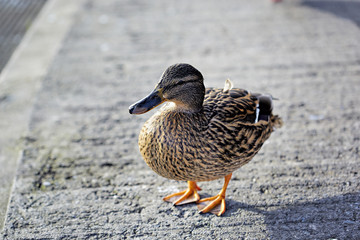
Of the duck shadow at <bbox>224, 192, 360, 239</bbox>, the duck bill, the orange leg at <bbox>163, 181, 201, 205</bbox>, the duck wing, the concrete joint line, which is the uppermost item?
the duck bill

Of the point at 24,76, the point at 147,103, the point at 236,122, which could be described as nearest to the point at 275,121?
the point at 236,122

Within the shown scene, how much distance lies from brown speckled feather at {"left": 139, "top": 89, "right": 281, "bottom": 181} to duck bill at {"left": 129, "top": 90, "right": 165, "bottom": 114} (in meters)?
0.19

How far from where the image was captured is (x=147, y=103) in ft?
8.33

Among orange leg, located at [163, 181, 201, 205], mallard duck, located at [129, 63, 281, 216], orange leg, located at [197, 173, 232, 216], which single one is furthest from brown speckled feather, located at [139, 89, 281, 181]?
orange leg, located at [163, 181, 201, 205]

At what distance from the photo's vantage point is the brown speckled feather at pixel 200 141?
2625mm

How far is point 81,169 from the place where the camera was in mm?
3471

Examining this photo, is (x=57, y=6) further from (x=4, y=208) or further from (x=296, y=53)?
(x=4, y=208)

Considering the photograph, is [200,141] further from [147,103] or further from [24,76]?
[24,76]

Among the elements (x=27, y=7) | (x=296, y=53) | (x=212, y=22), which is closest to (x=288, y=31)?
(x=296, y=53)

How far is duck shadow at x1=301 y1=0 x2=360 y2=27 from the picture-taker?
6023mm

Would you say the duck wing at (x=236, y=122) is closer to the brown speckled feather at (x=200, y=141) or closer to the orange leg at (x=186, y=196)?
the brown speckled feather at (x=200, y=141)

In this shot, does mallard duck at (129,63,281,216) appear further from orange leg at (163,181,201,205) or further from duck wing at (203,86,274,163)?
orange leg at (163,181,201,205)

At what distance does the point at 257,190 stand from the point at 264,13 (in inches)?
157

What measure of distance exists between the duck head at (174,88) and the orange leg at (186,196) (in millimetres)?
831
